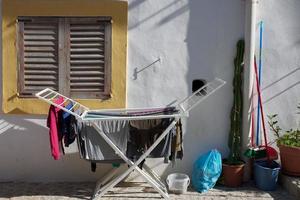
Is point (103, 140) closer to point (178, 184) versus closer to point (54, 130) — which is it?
point (54, 130)

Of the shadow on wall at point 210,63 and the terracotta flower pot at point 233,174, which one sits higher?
the shadow on wall at point 210,63

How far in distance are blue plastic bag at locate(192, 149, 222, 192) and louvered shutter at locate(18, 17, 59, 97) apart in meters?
2.16

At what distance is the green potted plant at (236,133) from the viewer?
6.03m

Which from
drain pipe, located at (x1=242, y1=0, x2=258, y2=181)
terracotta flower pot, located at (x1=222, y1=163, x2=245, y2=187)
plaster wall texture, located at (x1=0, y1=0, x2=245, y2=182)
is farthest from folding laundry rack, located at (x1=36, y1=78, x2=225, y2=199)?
terracotta flower pot, located at (x1=222, y1=163, x2=245, y2=187)

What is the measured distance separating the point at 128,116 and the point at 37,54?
156 cm

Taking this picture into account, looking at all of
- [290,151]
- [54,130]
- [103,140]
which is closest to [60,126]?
[54,130]

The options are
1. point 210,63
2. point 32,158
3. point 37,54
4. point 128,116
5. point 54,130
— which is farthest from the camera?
point 32,158

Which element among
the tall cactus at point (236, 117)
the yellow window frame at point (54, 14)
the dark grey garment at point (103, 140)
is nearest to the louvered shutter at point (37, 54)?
the yellow window frame at point (54, 14)

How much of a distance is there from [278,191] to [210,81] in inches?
66.1

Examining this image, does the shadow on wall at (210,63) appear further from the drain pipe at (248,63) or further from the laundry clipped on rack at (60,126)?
the laundry clipped on rack at (60,126)

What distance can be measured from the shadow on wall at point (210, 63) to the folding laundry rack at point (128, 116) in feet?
0.63

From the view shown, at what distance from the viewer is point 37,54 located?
19.6 feet

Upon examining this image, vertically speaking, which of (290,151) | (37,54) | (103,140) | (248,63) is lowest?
(290,151)

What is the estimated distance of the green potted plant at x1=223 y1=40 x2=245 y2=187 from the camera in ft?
19.8
